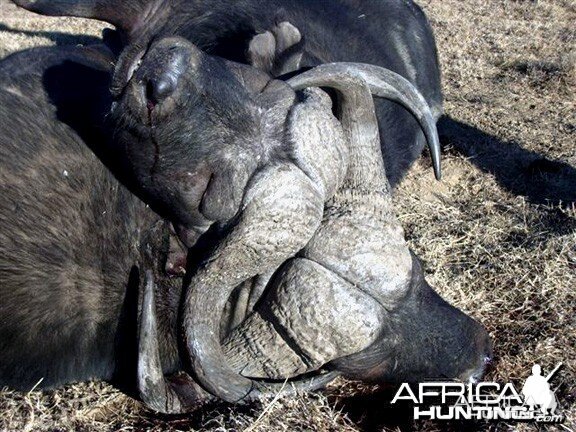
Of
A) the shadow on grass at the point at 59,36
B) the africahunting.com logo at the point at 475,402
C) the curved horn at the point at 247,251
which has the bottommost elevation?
the shadow on grass at the point at 59,36

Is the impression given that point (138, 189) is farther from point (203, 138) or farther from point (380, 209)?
point (380, 209)

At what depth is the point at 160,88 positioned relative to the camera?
2.44 metres

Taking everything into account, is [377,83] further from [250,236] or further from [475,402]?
[475,402]

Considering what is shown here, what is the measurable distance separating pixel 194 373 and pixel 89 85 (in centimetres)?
132

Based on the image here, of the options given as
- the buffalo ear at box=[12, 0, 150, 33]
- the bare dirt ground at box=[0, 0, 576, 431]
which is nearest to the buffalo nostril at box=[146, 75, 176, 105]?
the bare dirt ground at box=[0, 0, 576, 431]

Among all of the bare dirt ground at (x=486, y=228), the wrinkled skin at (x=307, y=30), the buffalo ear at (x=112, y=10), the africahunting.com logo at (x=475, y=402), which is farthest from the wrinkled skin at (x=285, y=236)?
the buffalo ear at (x=112, y=10)

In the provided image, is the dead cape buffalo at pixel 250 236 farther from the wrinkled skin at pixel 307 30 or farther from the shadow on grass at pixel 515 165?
the shadow on grass at pixel 515 165

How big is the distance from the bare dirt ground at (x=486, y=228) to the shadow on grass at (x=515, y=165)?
12 millimetres

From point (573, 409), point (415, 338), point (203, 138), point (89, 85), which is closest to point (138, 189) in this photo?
point (203, 138)

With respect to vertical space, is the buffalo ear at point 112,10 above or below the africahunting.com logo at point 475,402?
above

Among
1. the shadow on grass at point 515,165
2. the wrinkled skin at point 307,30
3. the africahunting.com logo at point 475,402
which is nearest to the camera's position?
the africahunting.com logo at point 475,402

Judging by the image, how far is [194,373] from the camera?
2797mm

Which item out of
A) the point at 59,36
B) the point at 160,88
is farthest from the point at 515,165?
the point at 59,36

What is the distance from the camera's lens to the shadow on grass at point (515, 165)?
5.36 m
